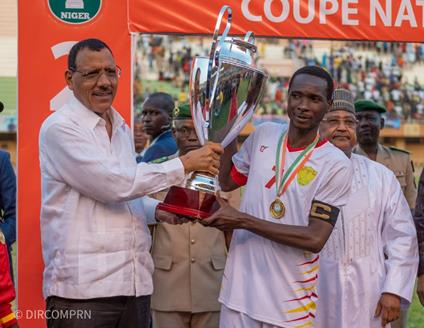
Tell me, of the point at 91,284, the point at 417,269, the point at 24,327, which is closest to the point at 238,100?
the point at 91,284

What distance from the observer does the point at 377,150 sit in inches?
243

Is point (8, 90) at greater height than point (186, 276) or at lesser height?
greater

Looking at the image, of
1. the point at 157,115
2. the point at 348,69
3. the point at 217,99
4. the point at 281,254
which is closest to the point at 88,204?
the point at 217,99

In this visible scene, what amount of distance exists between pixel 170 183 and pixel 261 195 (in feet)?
1.35

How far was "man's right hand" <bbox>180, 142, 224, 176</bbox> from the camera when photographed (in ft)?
10.9

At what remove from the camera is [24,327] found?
477cm

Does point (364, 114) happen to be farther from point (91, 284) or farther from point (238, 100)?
point (91, 284)

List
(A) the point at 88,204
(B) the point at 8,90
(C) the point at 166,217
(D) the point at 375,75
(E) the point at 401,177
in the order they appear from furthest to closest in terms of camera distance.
Answer: (D) the point at 375,75, (B) the point at 8,90, (E) the point at 401,177, (C) the point at 166,217, (A) the point at 88,204

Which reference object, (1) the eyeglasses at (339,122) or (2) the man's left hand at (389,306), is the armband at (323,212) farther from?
(1) the eyeglasses at (339,122)

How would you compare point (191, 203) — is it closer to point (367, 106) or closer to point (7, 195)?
point (7, 195)

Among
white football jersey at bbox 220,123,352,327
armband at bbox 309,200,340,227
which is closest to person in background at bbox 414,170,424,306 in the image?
white football jersey at bbox 220,123,352,327

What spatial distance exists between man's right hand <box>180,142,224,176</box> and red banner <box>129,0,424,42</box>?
1.57 metres

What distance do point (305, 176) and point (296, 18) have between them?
5.61 ft

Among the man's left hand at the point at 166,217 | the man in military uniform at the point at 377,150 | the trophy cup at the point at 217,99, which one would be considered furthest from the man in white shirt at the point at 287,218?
the man in military uniform at the point at 377,150
